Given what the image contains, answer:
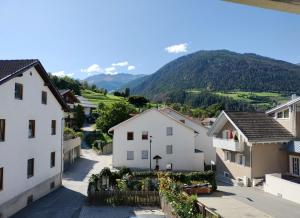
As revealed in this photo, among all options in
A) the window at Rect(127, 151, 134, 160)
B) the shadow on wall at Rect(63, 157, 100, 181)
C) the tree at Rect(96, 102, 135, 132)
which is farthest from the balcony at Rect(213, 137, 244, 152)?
the tree at Rect(96, 102, 135, 132)

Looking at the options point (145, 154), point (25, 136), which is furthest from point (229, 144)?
point (25, 136)

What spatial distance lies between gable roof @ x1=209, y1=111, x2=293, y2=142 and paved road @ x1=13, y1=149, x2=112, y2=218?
1616cm

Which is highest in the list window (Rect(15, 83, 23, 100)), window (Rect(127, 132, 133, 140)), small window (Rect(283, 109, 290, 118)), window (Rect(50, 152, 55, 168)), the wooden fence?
window (Rect(15, 83, 23, 100))

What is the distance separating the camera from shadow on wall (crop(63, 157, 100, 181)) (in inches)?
1335

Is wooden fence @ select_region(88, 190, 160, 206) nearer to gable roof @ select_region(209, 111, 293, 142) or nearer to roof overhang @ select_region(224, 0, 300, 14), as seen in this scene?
gable roof @ select_region(209, 111, 293, 142)

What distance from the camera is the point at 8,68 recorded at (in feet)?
67.2

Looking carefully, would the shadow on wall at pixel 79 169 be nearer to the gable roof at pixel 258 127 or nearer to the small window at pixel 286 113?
the gable roof at pixel 258 127

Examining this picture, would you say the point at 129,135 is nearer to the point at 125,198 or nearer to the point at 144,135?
the point at 144,135

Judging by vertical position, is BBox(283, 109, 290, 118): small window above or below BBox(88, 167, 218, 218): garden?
above

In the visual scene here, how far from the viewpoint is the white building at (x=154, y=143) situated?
4103cm

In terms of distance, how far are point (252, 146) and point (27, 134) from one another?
20.8 meters

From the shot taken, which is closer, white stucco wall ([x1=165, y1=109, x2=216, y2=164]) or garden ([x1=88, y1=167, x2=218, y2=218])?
garden ([x1=88, y1=167, x2=218, y2=218])

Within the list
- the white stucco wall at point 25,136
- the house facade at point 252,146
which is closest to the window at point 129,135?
the house facade at point 252,146

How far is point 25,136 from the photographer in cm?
2200
